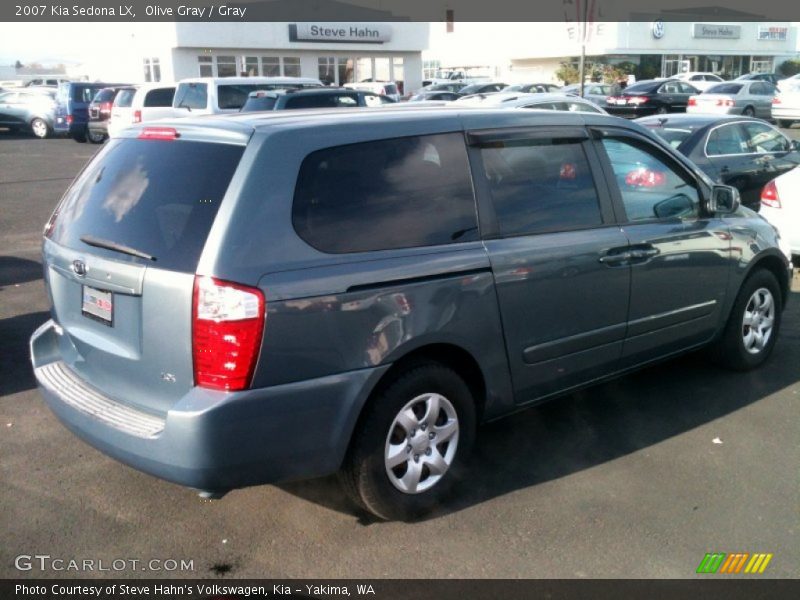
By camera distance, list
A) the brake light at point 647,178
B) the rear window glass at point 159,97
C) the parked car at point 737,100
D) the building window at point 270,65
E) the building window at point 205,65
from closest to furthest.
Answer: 1. the brake light at point 647,178
2. the rear window glass at point 159,97
3. the parked car at point 737,100
4. the building window at point 205,65
5. the building window at point 270,65

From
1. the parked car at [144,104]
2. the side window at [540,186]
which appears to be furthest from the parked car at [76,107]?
the side window at [540,186]

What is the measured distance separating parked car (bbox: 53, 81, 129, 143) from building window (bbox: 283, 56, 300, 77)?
55.2 feet

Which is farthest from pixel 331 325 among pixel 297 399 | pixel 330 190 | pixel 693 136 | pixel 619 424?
pixel 693 136

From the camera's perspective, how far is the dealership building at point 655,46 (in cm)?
5525

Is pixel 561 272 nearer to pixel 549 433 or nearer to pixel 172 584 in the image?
pixel 549 433

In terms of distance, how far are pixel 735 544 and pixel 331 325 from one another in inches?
82.4

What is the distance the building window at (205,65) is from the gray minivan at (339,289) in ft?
130

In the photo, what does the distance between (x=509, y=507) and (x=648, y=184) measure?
2243mm

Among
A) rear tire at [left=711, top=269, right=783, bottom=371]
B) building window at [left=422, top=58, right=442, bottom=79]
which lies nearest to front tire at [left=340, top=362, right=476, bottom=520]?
rear tire at [left=711, top=269, right=783, bottom=371]

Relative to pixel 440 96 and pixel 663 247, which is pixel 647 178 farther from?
pixel 440 96

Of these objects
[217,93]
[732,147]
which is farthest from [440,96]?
[732,147]

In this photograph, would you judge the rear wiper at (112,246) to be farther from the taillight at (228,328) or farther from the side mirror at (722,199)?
the side mirror at (722,199)

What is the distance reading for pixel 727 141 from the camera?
11.2 meters

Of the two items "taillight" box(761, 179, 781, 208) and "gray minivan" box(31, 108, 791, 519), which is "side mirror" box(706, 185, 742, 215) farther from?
"taillight" box(761, 179, 781, 208)
